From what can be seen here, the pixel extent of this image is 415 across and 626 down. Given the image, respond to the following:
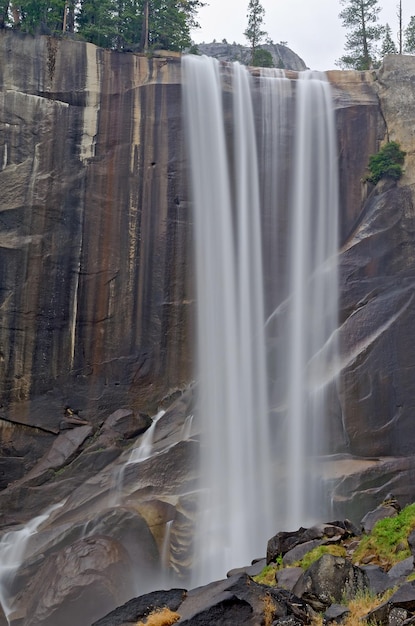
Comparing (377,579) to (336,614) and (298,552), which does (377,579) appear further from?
(298,552)

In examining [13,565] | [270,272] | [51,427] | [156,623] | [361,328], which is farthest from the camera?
[270,272]

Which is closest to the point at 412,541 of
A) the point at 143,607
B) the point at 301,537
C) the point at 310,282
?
the point at 301,537

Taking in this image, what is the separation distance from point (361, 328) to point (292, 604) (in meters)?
12.2

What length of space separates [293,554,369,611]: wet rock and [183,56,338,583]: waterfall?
7.03 meters

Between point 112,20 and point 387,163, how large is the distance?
14664mm

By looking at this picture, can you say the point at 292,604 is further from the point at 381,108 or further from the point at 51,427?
the point at 381,108

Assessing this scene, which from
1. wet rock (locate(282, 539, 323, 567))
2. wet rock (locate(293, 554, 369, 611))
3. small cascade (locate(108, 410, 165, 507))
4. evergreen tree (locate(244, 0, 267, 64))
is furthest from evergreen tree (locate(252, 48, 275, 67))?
wet rock (locate(293, 554, 369, 611))

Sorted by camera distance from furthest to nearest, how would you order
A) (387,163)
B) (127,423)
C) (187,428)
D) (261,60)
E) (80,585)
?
1. (261,60)
2. (387,163)
3. (127,423)
4. (187,428)
5. (80,585)

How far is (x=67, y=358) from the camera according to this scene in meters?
23.1

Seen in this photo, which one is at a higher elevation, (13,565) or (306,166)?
(306,166)

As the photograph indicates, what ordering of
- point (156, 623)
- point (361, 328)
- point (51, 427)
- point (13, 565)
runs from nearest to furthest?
point (156, 623), point (13, 565), point (361, 328), point (51, 427)

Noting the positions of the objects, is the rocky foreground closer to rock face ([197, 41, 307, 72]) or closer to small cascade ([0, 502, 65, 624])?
small cascade ([0, 502, 65, 624])

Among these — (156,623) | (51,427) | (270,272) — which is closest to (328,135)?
(270,272)

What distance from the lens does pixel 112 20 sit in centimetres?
3003
